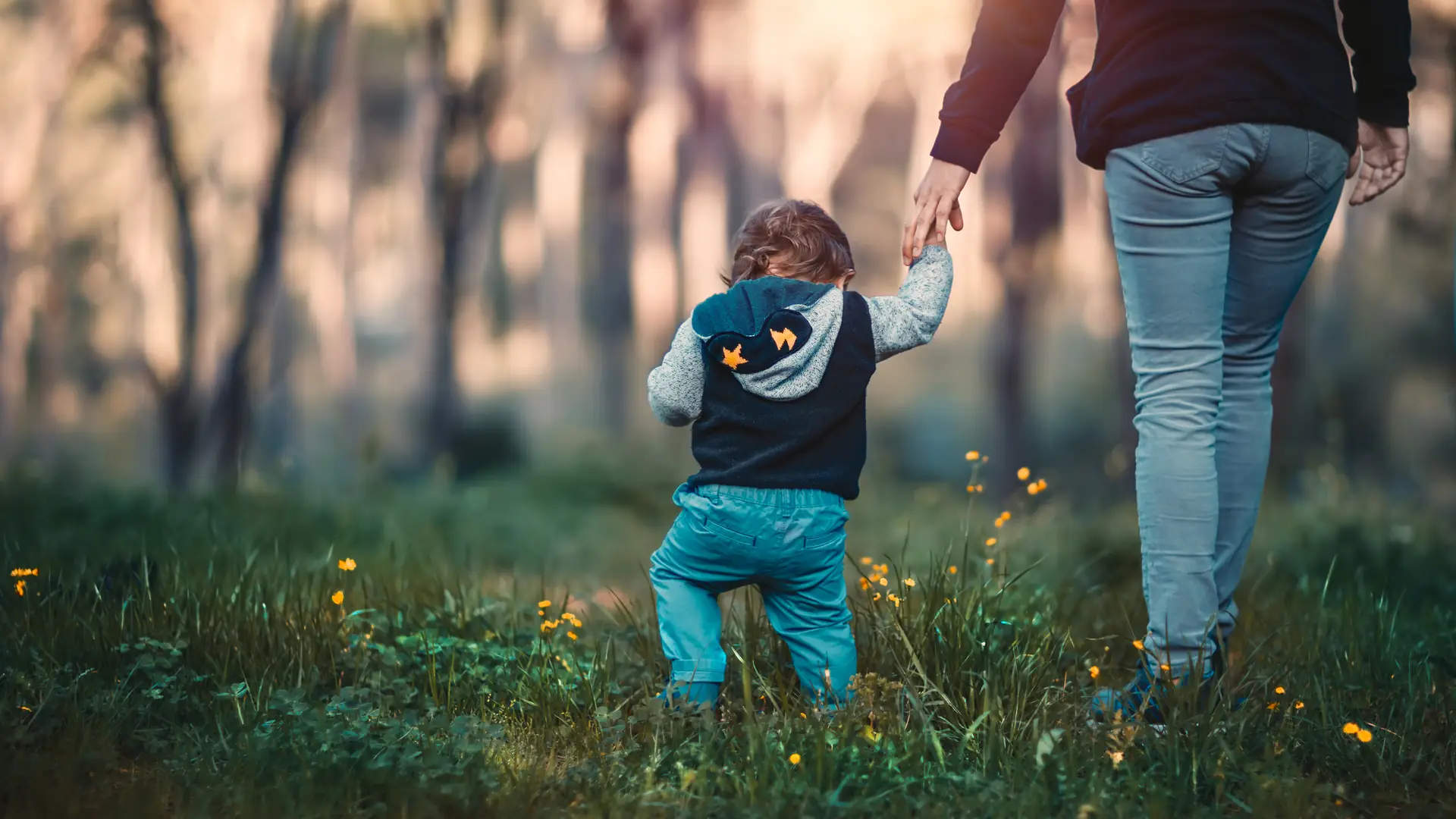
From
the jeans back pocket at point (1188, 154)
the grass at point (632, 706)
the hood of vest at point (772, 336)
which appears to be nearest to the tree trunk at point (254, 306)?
the grass at point (632, 706)

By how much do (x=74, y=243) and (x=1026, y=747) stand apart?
28.6 meters

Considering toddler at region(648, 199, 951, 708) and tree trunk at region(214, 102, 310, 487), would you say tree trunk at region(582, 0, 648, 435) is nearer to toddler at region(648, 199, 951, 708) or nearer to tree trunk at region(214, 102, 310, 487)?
tree trunk at region(214, 102, 310, 487)

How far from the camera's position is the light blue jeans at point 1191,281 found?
8.00 ft

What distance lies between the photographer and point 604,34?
1533 centimetres

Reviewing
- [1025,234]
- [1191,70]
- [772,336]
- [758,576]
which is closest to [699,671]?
[758,576]

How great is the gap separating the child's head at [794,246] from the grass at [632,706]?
74 centimetres

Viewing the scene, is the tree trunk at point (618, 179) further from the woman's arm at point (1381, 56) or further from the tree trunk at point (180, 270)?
the woman's arm at point (1381, 56)

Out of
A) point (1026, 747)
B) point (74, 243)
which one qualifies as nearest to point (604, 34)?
point (1026, 747)

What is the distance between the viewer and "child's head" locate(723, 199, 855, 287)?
9.26 feet

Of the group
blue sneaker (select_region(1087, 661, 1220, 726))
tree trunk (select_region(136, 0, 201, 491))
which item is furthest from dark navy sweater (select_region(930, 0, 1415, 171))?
tree trunk (select_region(136, 0, 201, 491))

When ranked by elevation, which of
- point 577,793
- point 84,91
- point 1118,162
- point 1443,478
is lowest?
point 1443,478

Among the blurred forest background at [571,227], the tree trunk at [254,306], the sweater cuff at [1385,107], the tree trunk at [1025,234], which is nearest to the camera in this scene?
the sweater cuff at [1385,107]

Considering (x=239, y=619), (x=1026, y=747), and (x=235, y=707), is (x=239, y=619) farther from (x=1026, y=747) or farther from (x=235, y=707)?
(x=1026, y=747)

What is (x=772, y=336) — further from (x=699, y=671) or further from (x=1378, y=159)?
(x=1378, y=159)
